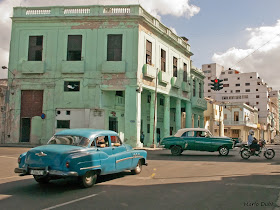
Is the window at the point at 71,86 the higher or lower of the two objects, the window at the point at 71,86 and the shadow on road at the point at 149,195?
the higher

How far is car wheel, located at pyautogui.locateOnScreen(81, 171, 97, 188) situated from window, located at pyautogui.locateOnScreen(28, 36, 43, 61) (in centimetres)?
2349

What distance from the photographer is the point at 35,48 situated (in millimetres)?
29156

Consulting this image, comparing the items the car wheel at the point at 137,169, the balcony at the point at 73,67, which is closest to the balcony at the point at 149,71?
the balcony at the point at 73,67

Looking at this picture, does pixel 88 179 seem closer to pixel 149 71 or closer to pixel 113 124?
pixel 113 124

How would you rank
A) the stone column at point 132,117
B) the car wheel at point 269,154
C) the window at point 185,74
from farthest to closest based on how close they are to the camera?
the window at point 185,74, the stone column at point 132,117, the car wheel at point 269,154

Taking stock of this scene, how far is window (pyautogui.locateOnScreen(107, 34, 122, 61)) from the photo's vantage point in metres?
28.5

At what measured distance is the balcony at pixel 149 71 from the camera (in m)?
28.7

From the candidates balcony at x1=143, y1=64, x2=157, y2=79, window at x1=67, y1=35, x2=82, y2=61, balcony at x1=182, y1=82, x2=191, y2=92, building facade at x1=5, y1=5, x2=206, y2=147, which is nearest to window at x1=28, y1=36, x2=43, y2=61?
building facade at x1=5, y1=5, x2=206, y2=147

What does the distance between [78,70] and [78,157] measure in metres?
21.5

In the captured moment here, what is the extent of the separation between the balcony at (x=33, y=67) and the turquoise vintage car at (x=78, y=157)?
69.5 ft

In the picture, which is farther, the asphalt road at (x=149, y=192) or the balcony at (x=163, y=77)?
the balcony at (x=163, y=77)

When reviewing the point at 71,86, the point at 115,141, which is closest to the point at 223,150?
the point at 115,141

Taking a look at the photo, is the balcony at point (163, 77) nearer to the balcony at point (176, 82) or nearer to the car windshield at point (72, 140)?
the balcony at point (176, 82)

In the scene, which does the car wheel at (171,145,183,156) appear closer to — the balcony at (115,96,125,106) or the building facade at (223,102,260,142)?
the balcony at (115,96,125,106)
